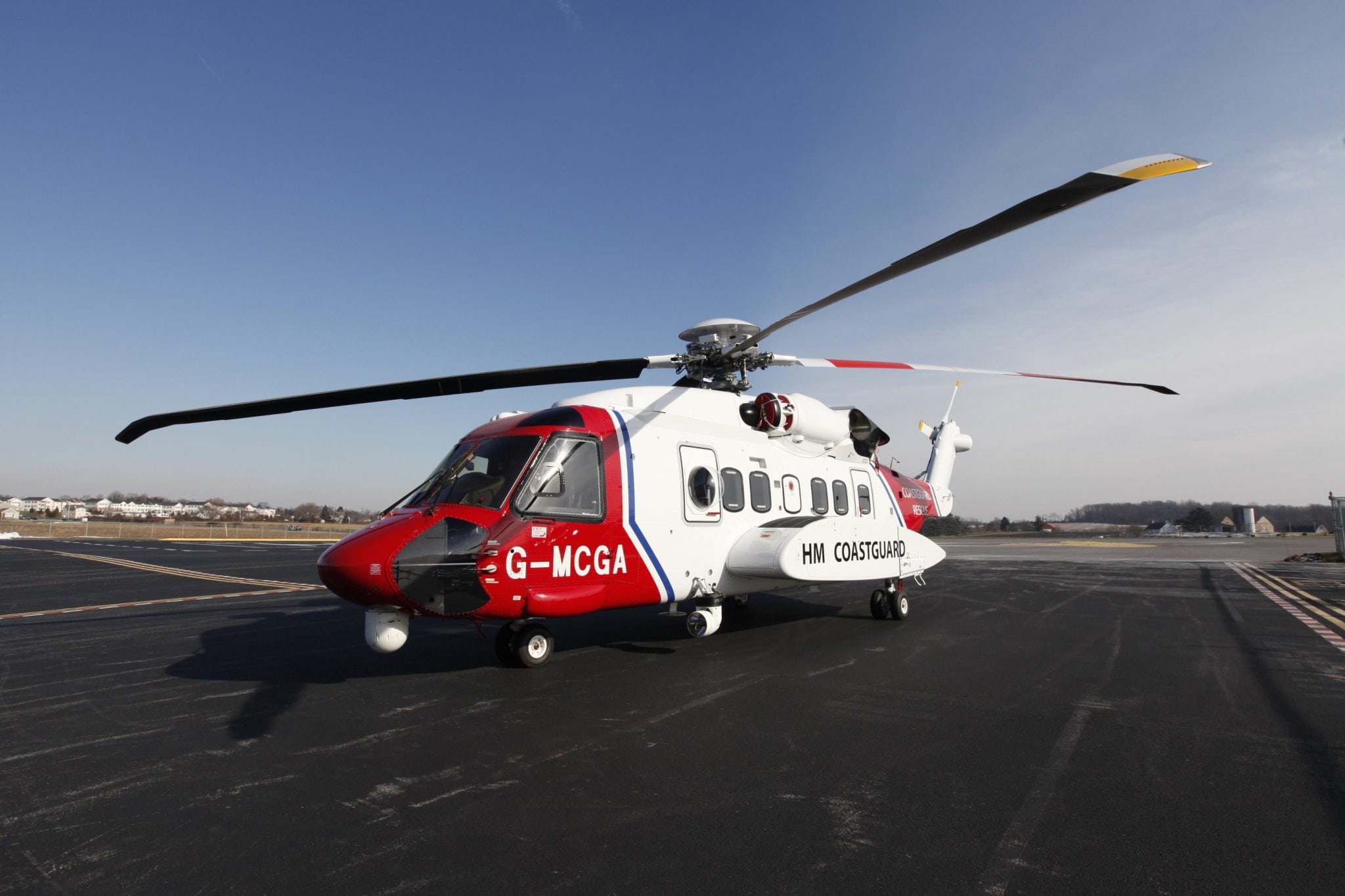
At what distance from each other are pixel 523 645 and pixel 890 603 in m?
7.02

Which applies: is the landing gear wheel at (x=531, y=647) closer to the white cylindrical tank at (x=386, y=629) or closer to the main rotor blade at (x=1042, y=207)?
the white cylindrical tank at (x=386, y=629)

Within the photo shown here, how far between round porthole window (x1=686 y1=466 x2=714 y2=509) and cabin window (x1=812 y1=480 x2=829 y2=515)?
2.85m

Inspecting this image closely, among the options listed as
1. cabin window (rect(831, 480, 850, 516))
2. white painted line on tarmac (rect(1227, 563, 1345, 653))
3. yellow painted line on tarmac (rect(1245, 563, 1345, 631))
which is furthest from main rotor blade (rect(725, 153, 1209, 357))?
yellow painted line on tarmac (rect(1245, 563, 1345, 631))

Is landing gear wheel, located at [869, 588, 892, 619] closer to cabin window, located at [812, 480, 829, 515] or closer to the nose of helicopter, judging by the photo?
cabin window, located at [812, 480, 829, 515]

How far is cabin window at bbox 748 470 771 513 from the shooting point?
10531 mm

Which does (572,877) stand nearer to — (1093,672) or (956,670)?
(956,670)

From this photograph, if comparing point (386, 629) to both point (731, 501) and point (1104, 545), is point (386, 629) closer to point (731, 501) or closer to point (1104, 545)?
point (731, 501)

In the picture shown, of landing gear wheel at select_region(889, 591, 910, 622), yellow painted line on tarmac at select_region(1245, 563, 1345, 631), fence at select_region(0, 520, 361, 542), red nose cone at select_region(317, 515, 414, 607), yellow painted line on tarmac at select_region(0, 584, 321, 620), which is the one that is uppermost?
red nose cone at select_region(317, 515, 414, 607)

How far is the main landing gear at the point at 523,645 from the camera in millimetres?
8180

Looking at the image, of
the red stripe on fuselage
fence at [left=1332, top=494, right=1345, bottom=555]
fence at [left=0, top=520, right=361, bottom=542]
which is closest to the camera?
the red stripe on fuselage

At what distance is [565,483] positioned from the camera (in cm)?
811

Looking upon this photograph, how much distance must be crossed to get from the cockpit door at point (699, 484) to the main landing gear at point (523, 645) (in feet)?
8.12

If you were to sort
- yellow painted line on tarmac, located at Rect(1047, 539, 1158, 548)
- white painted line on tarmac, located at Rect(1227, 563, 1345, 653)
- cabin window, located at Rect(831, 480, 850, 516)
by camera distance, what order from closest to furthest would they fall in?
white painted line on tarmac, located at Rect(1227, 563, 1345, 653) < cabin window, located at Rect(831, 480, 850, 516) < yellow painted line on tarmac, located at Rect(1047, 539, 1158, 548)

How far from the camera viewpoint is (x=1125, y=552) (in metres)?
36.4
